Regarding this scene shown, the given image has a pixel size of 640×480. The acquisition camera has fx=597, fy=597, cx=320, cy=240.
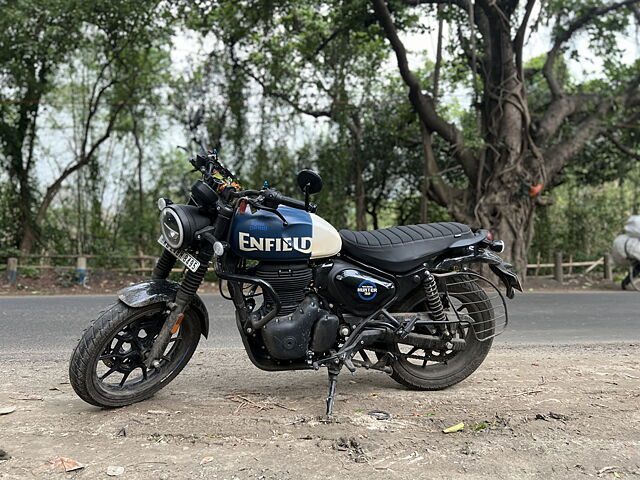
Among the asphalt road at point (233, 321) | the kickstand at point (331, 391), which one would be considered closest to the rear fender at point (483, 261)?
the kickstand at point (331, 391)

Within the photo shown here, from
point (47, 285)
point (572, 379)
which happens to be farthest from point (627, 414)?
point (47, 285)

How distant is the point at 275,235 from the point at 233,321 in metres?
4.05

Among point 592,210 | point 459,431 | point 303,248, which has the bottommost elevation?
point 459,431

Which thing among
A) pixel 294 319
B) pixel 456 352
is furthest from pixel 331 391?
pixel 456 352

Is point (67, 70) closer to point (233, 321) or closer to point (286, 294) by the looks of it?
point (233, 321)

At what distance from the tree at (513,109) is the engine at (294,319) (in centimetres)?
986

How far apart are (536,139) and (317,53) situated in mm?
5592

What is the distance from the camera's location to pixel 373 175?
16500 mm

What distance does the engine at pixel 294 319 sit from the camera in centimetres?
356

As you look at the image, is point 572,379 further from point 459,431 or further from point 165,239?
point 165,239

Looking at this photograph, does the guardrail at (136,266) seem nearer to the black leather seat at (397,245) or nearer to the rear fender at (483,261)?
the black leather seat at (397,245)

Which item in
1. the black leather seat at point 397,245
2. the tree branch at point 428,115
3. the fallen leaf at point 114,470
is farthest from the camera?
the tree branch at point 428,115

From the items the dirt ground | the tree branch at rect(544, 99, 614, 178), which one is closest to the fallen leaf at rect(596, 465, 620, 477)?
the dirt ground

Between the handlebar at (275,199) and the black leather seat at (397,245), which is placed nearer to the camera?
the handlebar at (275,199)
